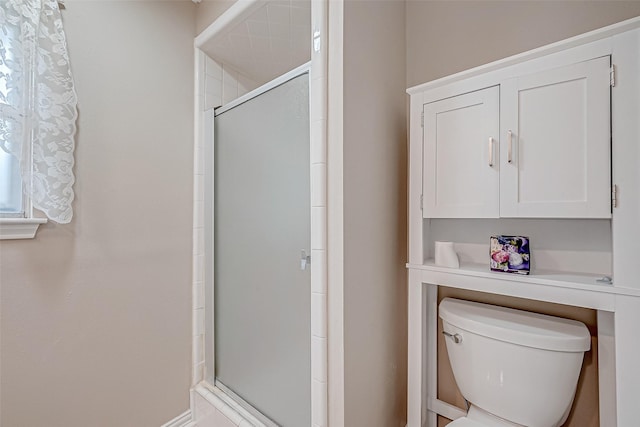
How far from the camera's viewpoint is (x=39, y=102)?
1001 mm

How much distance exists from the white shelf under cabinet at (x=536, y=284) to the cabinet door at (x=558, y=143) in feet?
0.68

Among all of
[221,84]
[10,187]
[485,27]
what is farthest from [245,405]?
[485,27]

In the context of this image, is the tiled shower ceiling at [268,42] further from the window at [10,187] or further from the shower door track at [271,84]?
the window at [10,187]

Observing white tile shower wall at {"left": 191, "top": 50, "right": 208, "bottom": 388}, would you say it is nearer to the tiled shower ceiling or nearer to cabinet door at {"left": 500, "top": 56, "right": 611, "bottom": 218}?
the tiled shower ceiling

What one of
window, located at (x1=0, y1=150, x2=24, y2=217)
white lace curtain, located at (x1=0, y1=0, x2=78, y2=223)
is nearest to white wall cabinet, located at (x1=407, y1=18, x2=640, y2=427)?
white lace curtain, located at (x1=0, y1=0, x2=78, y2=223)

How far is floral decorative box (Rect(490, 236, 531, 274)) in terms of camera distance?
975mm

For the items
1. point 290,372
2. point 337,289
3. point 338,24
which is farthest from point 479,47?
point 290,372

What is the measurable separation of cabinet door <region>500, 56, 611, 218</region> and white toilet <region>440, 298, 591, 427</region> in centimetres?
38

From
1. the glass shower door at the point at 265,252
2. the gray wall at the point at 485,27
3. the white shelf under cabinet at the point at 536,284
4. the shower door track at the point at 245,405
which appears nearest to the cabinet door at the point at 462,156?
the white shelf under cabinet at the point at 536,284

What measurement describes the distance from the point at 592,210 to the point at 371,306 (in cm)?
75

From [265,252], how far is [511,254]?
96 centimetres

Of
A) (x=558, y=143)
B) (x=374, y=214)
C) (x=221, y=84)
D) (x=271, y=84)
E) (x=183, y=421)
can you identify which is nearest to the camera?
(x=558, y=143)

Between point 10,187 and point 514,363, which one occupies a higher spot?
point 10,187

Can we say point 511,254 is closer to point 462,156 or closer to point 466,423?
point 462,156
